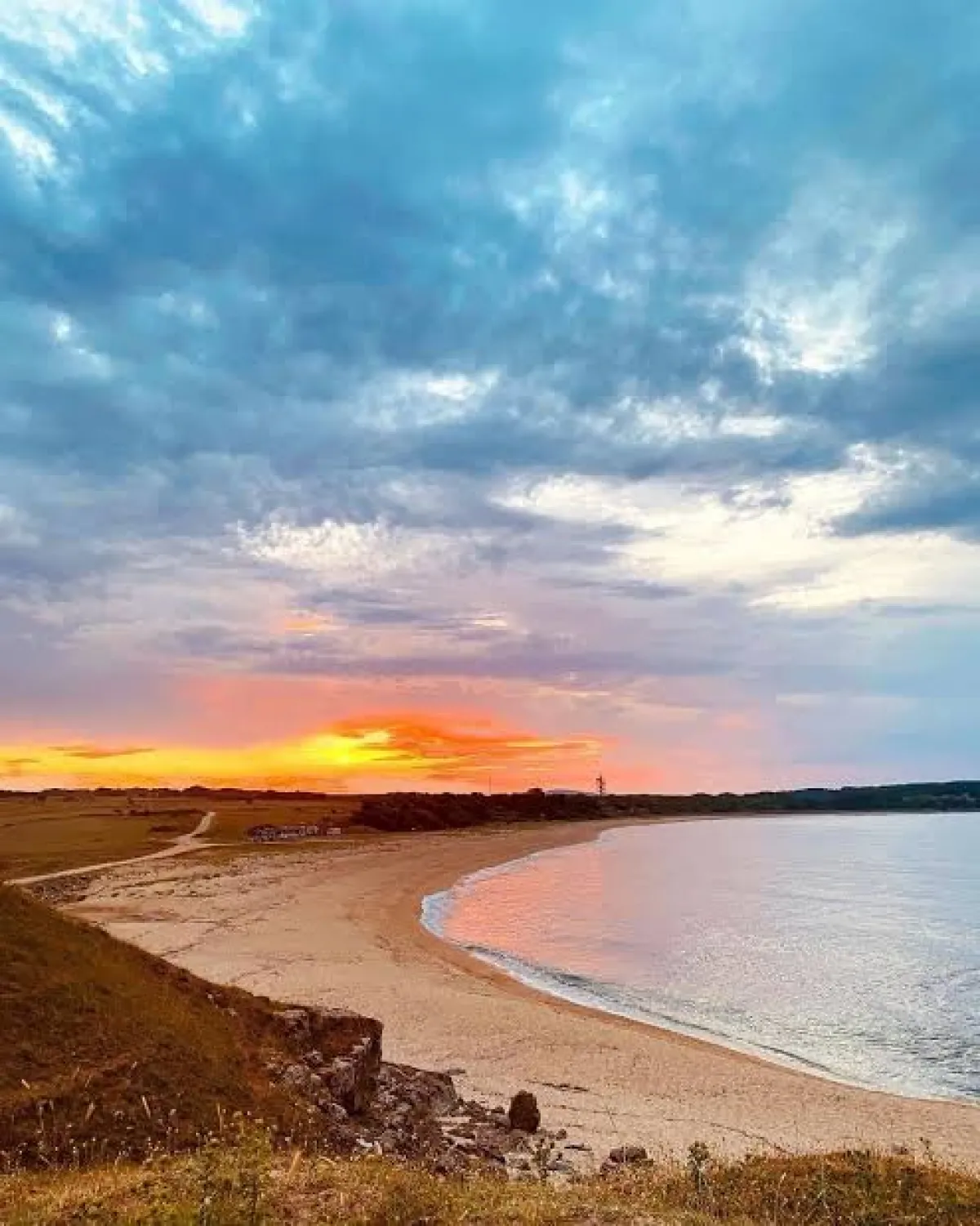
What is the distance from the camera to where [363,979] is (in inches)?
1316

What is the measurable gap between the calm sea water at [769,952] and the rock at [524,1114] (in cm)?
1192

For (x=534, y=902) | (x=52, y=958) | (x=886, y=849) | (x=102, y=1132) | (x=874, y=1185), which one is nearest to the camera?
(x=874, y=1185)

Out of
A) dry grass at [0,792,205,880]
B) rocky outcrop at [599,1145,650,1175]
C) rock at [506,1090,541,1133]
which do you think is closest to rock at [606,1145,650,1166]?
rocky outcrop at [599,1145,650,1175]

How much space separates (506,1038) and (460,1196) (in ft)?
59.7

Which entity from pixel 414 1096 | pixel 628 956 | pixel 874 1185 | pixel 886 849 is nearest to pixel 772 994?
pixel 628 956

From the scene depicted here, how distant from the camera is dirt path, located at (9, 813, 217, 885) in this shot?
61406 mm

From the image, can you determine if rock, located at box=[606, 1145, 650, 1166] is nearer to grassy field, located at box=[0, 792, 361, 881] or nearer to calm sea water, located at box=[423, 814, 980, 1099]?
calm sea water, located at box=[423, 814, 980, 1099]

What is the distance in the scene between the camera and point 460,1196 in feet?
28.7

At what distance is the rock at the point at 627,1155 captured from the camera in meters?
15.1

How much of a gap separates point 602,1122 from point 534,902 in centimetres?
4396

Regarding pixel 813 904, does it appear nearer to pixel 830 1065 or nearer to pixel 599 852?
pixel 830 1065

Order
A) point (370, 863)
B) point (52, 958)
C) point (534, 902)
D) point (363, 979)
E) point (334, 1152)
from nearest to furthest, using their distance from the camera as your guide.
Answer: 1. point (334, 1152)
2. point (52, 958)
3. point (363, 979)
4. point (534, 902)
5. point (370, 863)

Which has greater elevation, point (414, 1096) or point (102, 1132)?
point (102, 1132)

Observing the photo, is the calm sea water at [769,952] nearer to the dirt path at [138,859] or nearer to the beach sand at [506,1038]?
the beach sand at [506,1038]
